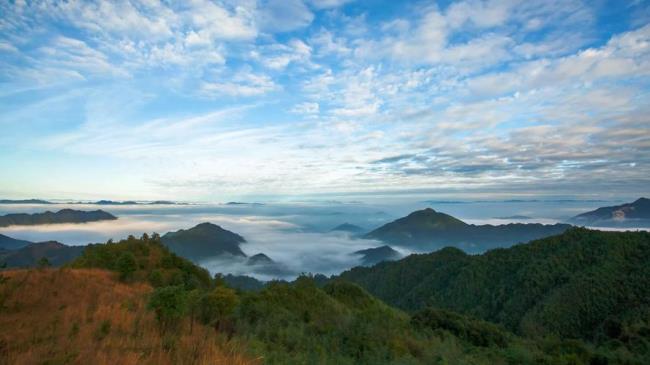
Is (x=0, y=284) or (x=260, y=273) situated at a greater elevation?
(x=0, y=284)

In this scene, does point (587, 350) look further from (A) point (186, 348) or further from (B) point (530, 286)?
(B) point (530, 286)

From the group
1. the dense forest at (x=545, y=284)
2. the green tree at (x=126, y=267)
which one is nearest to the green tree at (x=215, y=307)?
the green tree at (x=126, y=267)

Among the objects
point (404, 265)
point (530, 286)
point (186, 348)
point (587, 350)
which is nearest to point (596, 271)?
point (530, 286)

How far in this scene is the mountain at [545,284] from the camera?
161 feet

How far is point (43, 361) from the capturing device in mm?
5746

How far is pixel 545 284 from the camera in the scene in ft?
212

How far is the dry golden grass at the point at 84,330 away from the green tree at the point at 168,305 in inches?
12.5

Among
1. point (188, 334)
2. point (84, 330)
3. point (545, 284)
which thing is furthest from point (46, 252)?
point (188, 334)

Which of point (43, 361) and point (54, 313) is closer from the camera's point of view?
point (43, 361)

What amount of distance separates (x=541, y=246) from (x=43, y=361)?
91.2 meters

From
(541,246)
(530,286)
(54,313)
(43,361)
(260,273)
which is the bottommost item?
(260,273)

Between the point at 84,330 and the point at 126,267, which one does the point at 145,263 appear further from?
the point at 84,330

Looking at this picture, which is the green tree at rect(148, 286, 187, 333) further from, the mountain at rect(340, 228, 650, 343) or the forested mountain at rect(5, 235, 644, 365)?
the mountain at rect(340, 228, 650, 343)

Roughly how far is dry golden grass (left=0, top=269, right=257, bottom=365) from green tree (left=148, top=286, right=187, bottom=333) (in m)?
0.32
